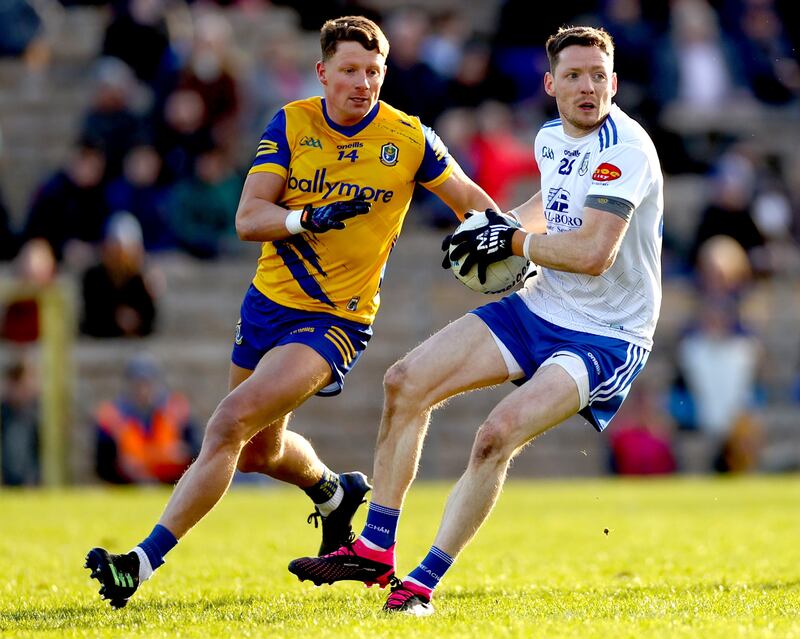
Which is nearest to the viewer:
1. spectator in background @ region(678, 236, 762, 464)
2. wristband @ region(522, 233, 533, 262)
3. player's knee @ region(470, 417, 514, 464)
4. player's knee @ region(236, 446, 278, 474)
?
player's knee @ region(470, 417, 514, 464)

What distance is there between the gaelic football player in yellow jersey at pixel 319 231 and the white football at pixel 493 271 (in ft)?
1.28

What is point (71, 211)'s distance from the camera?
17938 millimetres

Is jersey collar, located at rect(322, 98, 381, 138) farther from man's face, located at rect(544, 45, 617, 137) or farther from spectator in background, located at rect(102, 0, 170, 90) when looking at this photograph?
spectator in background, located at rect(102, 0, 170, 90)

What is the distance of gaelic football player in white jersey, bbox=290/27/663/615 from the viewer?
717 centimetres

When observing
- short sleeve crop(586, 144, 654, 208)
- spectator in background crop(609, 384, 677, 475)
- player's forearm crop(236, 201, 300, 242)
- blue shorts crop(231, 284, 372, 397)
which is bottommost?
spectator in background crop(609, 384, 677, 475)

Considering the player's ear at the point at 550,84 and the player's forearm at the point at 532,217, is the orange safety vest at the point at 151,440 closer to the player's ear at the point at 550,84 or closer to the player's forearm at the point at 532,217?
the player's forearm at the point at 532,217

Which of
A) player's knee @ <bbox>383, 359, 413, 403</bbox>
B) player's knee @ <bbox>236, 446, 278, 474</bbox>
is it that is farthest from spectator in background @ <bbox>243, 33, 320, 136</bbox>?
player's knee @ <bbox>383, 359, 413, 403</bbox>

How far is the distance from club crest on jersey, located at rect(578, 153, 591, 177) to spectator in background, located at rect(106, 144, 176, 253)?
1114 cm

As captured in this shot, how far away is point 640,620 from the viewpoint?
666cm

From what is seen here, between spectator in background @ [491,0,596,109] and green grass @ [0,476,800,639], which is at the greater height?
spectator in background @ [491,0,596,109]

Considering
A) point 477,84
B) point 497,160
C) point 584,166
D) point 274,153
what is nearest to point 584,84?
point 584,166

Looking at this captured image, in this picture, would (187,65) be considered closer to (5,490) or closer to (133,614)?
(5,490)

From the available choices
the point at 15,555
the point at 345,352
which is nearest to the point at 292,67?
the point at 15,555

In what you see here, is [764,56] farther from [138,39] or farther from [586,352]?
[586,352]
